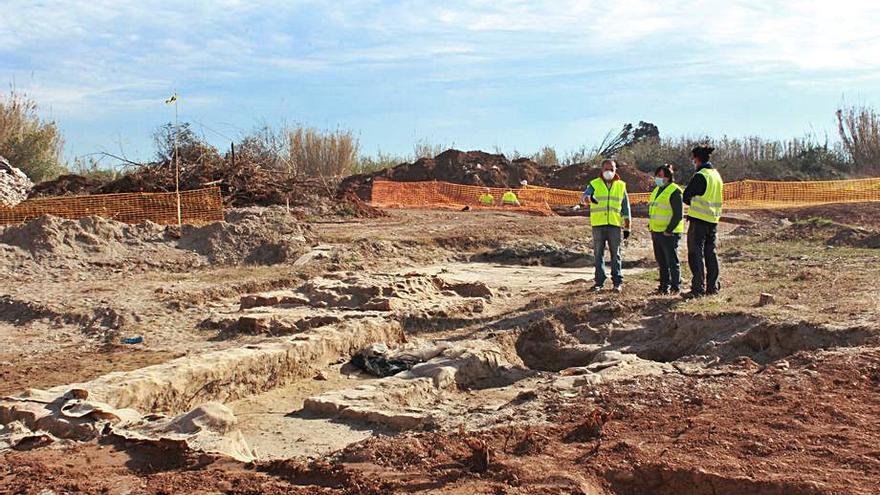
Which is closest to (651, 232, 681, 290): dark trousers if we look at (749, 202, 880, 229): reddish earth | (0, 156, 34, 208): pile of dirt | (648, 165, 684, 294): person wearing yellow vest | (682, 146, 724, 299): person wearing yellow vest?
(648, 165, 684, 294): person wearing yellow vest

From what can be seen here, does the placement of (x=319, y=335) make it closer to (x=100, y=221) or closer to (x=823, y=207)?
(x=100, y=221)

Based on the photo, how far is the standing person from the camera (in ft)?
38.2

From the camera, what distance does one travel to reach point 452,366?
8.52 meters

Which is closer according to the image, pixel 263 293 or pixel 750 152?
pixel 263 293

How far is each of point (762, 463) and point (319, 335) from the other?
210 inches

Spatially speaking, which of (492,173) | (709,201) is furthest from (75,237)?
(492,173)

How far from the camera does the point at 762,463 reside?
512 centimetres

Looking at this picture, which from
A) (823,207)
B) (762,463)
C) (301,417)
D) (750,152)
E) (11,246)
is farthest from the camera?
(750,152)

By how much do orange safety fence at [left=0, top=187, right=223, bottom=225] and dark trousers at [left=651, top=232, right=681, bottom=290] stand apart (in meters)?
9.07

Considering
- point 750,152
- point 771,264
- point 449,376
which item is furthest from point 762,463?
point 750,152

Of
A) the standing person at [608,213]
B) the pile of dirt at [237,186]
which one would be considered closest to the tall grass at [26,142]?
the pile of dirt at [237,186]

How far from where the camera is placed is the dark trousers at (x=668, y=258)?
11.1m

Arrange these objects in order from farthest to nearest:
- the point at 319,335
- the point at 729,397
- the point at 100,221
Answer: the point at 100,221
the point at 319,335
the point at 729,397

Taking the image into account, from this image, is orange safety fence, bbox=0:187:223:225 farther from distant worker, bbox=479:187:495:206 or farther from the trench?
distant worker, bbox=479:187:495:206
